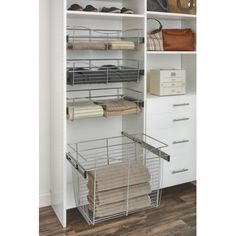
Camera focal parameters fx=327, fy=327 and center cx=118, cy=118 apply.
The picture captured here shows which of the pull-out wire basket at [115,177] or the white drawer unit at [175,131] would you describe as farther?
the white drawer unit at [175,131]

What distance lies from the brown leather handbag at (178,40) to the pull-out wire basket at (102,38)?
293 millimetres

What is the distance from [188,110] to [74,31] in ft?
3.73

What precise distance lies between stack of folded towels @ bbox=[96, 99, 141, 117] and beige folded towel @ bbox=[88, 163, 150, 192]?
1.26 feet

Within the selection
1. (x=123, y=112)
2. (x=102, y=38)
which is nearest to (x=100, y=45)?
(x=102, y=38)

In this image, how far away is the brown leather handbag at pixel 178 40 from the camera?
2709 mm

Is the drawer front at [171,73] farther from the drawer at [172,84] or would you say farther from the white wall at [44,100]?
the white wall at [44,100]

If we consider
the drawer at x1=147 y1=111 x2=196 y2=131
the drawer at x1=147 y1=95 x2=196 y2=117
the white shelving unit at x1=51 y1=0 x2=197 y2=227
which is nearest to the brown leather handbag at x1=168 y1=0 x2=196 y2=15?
the white shelving unit at x1=51 y1=0 x2=197 y2=227

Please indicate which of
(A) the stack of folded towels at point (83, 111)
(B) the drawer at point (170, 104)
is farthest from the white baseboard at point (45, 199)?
(B) the drawer at point (170, 104)

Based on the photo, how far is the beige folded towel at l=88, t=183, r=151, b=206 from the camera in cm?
226

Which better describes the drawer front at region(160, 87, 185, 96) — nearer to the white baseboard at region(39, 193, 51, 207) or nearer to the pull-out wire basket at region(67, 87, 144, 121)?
the pull-out wire basket at region(67, 87, 144, 121)

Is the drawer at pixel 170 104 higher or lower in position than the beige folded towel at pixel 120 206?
higher

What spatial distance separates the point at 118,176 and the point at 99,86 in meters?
0.80
